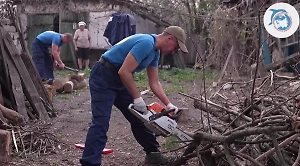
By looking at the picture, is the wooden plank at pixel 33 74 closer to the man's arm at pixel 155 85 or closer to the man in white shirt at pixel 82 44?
the man's arm at pixel 155 85

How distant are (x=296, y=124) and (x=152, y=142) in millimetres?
2116

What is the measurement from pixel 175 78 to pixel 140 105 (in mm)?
9910

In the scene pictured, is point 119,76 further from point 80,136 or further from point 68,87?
point 68,87

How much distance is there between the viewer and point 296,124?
2.98 m

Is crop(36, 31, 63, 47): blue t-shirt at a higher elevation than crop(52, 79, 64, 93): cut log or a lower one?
higher

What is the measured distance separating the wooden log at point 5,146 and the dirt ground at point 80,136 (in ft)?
0.26

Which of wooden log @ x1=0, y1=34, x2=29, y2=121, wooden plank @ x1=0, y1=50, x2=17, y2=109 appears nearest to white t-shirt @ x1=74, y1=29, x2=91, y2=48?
wooden log @ x1=0, y1=34, x2=29, y2=121

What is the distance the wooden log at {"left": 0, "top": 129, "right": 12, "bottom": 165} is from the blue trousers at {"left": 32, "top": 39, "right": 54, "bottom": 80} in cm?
471

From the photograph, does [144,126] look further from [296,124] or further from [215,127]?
[296,124]

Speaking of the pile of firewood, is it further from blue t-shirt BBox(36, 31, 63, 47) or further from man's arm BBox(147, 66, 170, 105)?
blue t-shirt BBox(36, 31, 63, 47)

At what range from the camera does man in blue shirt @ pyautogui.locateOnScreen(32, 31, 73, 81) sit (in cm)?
912

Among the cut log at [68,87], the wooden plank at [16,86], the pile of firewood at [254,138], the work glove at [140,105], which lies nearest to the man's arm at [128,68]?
the work glove at [140,105]

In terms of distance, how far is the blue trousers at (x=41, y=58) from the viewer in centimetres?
915

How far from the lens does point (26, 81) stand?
675 centimetres
